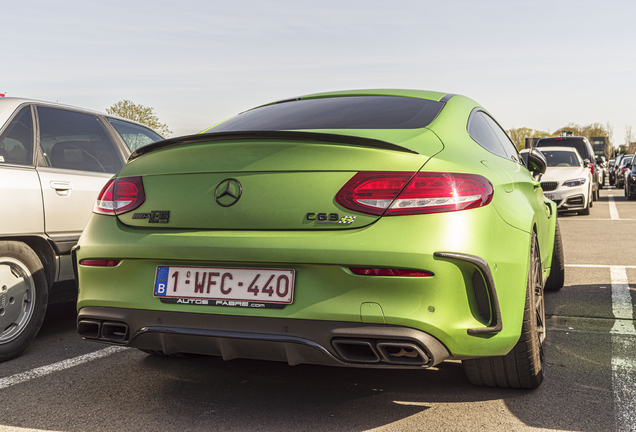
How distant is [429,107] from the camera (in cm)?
339

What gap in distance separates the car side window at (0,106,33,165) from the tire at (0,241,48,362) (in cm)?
56

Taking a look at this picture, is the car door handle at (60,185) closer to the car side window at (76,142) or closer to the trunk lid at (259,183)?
the car side window at (76,142)

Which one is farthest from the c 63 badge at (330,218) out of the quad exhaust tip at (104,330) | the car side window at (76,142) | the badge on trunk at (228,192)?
the car side window at (76,142)

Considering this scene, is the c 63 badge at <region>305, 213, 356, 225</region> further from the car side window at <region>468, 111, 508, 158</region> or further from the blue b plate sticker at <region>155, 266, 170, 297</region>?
the car side window at <region>468, 111, 508, 158</region>

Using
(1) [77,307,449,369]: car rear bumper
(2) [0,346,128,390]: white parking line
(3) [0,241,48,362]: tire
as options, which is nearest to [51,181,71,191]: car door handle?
(3) [0,241,48,362]: tire

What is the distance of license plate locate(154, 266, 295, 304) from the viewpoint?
2611 mm

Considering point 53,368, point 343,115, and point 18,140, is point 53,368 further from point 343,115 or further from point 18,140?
point 343,115

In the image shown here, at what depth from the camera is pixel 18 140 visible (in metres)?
4.32

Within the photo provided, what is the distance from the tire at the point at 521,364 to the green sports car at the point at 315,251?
0.02 m

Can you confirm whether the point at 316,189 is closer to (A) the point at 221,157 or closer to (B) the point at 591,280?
(A) the point at 221,157

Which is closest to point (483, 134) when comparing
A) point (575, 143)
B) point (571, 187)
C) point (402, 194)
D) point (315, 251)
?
point (402, 194)

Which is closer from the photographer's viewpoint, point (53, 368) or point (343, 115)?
point (343, 115)

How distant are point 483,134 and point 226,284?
1.80 metres

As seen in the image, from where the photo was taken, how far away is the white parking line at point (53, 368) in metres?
3.60
